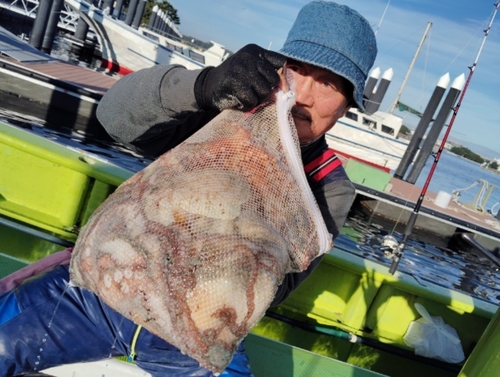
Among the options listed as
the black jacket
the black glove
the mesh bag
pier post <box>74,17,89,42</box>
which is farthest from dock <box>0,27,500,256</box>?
pier post <box>74,17,89,42</box>

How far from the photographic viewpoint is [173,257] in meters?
1.48

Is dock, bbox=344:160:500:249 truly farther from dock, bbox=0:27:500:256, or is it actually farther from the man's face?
the man's face

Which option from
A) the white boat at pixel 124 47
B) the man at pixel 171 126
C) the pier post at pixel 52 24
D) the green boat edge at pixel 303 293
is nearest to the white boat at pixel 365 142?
the white boat at pixel 124 47

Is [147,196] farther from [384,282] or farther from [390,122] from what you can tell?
[390,122]

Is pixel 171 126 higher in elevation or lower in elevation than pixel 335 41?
lower

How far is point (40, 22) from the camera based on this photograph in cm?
1956

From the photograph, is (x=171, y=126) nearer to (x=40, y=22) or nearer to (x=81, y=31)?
(x=40, y=22)

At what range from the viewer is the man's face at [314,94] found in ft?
6.51

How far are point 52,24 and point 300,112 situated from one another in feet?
72.6

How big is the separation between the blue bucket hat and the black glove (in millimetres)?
163

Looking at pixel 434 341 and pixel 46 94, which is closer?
pixel 434 341

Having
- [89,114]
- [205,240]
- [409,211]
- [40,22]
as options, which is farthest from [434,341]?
[40,22]

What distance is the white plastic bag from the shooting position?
386 centimetres

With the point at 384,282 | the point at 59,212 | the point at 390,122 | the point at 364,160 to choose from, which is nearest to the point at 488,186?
the point at 364,160
